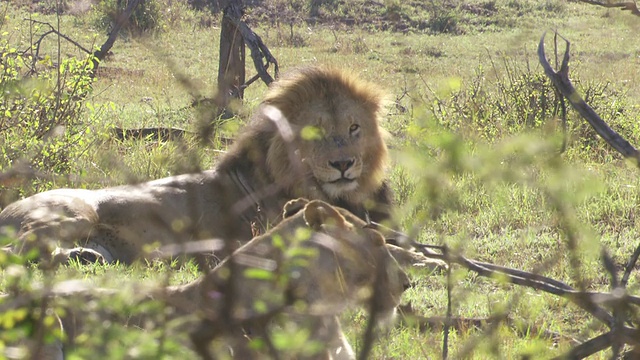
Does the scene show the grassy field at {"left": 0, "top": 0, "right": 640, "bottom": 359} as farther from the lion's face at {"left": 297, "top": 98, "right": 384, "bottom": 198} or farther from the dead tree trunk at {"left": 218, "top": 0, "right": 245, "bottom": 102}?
the dead tree trunk at {"left": 218, "top": 0, "right": 245, "bottom": 102}

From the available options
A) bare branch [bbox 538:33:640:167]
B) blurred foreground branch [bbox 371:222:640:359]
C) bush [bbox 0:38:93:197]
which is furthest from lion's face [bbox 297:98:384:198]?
blurred foreground branch [bbox 371:222:640:359]

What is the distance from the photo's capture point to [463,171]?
250 cm

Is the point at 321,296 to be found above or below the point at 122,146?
above

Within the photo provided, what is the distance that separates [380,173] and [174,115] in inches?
209

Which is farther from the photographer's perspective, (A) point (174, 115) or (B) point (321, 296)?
(A) point (174, 115)

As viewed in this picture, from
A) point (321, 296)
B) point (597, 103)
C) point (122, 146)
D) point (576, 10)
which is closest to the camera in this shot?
point (321, 296)

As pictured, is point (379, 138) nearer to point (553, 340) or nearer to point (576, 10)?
point (553, 340)

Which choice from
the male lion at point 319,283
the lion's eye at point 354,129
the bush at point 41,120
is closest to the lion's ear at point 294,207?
Answer: the male lion at point 319,283

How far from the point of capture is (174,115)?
1079 centimetres

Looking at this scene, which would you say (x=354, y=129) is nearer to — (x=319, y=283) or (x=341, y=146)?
(x=341, y=146)

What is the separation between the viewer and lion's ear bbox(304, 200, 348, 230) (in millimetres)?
2691

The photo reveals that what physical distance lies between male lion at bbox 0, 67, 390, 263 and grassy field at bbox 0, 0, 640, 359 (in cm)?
20

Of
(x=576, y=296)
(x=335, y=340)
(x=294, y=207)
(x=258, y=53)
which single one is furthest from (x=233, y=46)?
(x=576, y=296)

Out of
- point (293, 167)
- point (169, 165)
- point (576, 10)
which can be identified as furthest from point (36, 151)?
point (576, 10)
